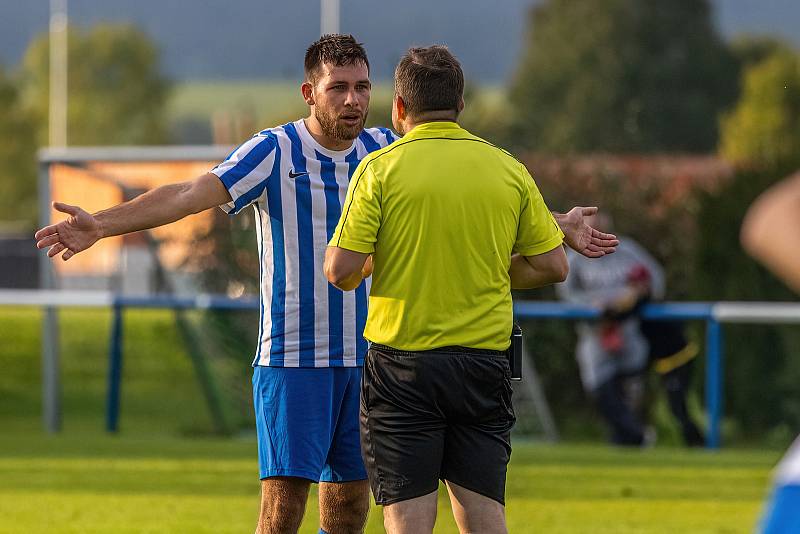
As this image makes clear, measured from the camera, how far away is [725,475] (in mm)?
11109

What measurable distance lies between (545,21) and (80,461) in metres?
35.5

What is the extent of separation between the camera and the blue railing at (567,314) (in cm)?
1304

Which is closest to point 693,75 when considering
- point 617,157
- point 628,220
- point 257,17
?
point 257,17

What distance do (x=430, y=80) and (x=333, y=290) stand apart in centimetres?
119

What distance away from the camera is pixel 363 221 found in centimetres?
480

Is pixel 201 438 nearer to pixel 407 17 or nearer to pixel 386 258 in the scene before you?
pixel 386 258

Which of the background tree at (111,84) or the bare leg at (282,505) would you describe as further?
the background tree at (111,84)

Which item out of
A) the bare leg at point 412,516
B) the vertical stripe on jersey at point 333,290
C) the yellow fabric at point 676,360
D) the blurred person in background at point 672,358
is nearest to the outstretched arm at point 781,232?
the bare leg at point 412,516

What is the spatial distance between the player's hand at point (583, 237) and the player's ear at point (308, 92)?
1030 mm

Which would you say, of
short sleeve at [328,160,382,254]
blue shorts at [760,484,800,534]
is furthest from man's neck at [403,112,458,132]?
blue shorts at [760,484,800,534]

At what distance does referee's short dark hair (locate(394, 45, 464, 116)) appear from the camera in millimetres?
4871

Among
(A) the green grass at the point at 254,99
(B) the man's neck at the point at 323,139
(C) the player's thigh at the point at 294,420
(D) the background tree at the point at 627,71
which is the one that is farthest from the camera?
(D) the background tree at the point at 627,71

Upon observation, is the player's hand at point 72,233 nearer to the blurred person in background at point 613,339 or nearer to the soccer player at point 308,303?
the soccer player at point 308,303

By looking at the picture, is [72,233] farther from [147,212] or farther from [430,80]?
[430,80]
